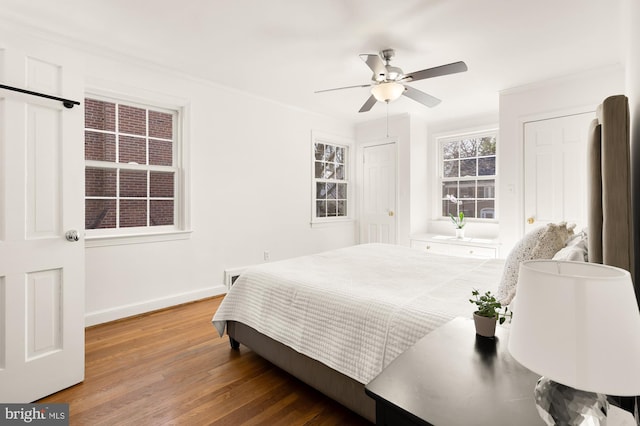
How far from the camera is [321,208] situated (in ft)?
17.4

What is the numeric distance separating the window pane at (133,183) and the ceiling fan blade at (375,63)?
254 centimetres

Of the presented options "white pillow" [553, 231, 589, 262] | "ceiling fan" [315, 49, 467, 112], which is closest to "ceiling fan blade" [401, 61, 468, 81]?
"ceiling fan" [315, 49, 467, 112]

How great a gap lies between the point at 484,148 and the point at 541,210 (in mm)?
1496

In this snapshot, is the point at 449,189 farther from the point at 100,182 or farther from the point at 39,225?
the point at 39,225

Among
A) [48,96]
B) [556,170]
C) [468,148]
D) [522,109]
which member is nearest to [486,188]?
[468,148]

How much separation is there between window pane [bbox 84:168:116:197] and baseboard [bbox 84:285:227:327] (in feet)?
3.71

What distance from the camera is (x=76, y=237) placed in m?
2.00

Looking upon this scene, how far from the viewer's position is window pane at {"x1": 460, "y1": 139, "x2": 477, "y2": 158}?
5.02 m

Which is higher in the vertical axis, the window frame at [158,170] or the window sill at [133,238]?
the window frame at [158,170]

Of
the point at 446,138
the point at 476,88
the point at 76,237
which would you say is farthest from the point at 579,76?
the point at 76,237

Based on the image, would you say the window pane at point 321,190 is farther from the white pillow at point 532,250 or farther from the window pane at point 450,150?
the white pillow at point 532,250

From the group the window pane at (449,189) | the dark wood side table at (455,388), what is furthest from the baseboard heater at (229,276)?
the window pane at (449,189)

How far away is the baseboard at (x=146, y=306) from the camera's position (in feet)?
9.75

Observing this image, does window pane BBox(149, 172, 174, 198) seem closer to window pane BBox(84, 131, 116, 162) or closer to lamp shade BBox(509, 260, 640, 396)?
window pane BBox(84, 131, 116, 162)
